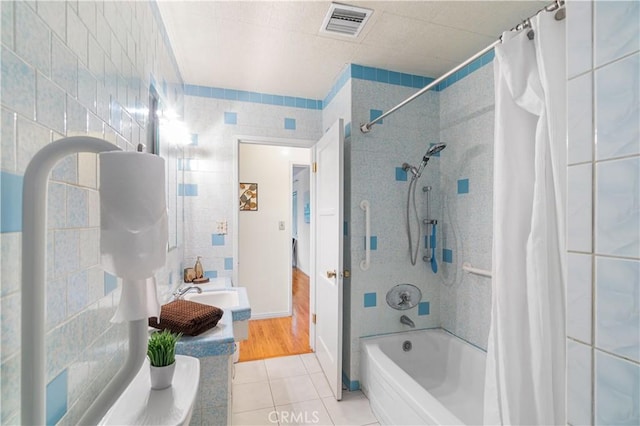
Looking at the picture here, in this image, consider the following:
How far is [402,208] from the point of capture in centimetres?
220

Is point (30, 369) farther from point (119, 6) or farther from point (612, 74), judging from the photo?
point (119, 6)

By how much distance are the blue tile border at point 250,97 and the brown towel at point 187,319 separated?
1897 mm

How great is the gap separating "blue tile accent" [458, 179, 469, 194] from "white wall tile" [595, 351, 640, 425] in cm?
170

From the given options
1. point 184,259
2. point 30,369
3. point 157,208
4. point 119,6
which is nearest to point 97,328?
point 30,369

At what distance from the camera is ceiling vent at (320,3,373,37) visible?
1559 mm

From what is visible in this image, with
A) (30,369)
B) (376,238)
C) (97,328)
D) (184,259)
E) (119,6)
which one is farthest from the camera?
(184,259)

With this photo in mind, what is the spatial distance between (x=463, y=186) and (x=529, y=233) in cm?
125

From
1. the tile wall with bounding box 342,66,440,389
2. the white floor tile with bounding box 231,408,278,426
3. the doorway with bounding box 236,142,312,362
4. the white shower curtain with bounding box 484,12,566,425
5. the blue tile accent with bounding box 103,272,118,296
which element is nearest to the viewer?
the white shower curtain with bounding box 484,12,566,425

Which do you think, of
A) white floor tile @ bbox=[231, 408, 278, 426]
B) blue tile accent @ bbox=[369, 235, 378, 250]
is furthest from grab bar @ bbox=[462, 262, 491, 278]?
white floor tile @ bbox=[231, 408, 278, 426]

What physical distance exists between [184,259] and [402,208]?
6.12ft

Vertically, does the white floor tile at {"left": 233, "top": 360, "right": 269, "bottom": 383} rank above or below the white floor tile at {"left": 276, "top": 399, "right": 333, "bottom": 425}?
above

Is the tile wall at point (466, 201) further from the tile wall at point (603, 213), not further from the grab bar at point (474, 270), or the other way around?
the tile wall at point (603, 213)

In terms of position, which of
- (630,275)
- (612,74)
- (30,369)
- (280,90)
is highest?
(280,90)

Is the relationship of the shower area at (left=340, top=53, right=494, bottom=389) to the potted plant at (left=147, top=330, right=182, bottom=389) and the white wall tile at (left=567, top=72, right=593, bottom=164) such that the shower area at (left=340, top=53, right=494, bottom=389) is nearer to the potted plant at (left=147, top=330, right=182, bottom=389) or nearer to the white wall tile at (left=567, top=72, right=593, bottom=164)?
the potted plant at (left=147, top=330, right=182, bottom=389)
